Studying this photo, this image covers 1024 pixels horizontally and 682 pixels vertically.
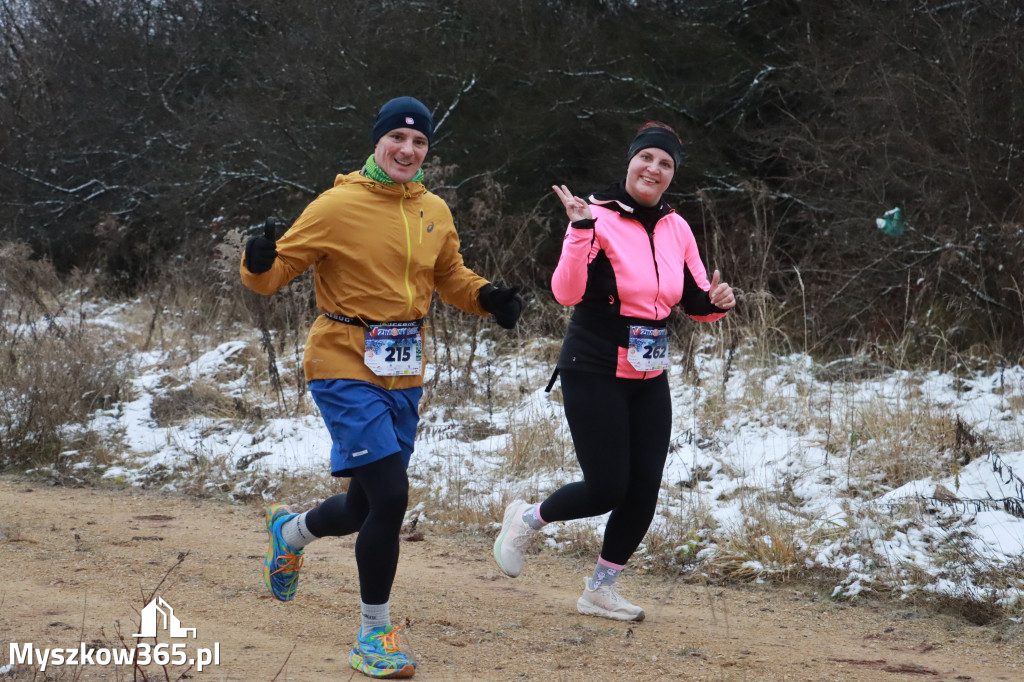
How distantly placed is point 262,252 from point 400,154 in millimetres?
615

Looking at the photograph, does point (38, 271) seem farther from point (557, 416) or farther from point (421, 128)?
point (421, 128)

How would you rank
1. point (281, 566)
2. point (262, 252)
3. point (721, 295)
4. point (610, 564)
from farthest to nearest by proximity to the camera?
point (610, 564) < point (721, 295) < point (281, 566) < point (262, 252)

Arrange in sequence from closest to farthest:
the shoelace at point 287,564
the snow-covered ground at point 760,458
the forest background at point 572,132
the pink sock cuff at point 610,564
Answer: the shoelace at point 287,564 → the pink sock cuff at point 610,564 → the snow-covered ground at point 760,458 → the forest background at point 572,132

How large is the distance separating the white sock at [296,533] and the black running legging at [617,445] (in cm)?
100

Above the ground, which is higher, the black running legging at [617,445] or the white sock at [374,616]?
the black running legging at [617,445]

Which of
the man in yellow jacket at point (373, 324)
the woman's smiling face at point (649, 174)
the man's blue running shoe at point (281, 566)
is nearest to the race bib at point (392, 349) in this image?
the man in yellow jacket at point (373, 324)

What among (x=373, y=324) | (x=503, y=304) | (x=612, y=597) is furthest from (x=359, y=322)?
(x=612, y=597)

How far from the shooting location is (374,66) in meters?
13.4

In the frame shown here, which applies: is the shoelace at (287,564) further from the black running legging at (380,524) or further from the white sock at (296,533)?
the black running legging at (380,524)

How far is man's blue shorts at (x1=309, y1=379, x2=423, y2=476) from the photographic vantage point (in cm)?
378

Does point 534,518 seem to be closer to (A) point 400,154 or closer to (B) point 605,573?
(B) point 605,573

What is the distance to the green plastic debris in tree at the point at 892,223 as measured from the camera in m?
9.52

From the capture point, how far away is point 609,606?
4730 mm

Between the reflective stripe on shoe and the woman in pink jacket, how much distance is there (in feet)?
1.09
